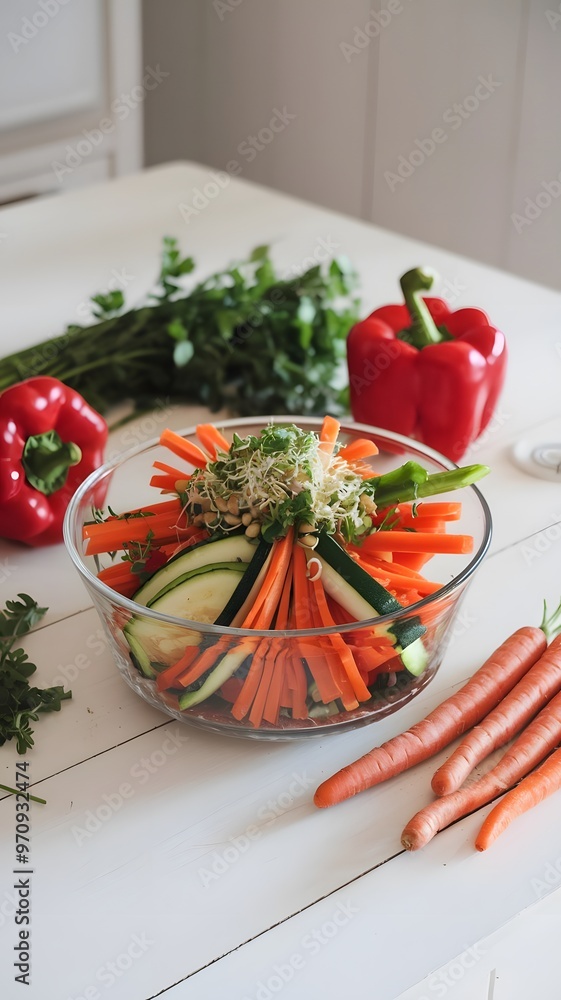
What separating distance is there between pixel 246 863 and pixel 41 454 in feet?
2.03

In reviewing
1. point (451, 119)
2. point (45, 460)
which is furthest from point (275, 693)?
point (451, 119)

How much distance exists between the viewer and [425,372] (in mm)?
1457

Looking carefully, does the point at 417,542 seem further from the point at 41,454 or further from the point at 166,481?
the point at 41,454

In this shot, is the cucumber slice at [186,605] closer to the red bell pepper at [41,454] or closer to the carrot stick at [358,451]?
the carrot stick at [358,451]

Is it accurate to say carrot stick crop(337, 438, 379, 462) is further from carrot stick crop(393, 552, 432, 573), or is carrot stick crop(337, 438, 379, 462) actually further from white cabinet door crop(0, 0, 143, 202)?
white cabinet door crop(0, 0, 143, 202)

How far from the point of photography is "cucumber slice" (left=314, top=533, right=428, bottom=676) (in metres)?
0.92

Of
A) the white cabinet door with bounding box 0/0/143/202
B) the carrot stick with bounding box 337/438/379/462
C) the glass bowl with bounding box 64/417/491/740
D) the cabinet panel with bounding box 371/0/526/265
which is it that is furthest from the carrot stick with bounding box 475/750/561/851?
the white cabinet door with bounding box 0/0/143/202

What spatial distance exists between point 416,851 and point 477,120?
285cm

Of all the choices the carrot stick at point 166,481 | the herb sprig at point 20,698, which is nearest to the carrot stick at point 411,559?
the carrot stick at point 166,481

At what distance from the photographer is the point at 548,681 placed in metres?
1.04

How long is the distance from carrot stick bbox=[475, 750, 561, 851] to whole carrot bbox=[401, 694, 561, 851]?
13 mm

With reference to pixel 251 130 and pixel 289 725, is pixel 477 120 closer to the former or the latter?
pixel 251 130

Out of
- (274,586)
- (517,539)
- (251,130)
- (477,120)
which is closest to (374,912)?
(274,586)

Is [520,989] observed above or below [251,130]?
below
